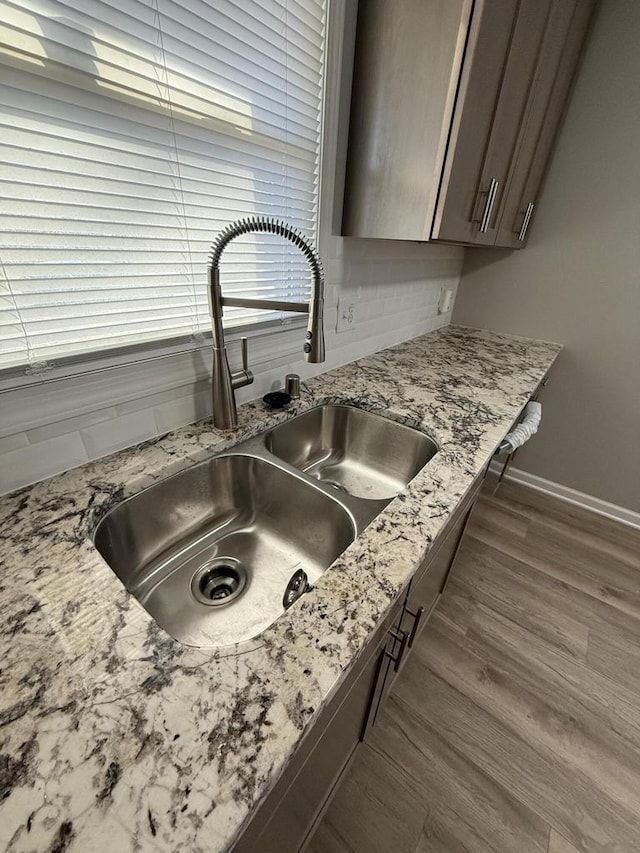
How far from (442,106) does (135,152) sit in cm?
79

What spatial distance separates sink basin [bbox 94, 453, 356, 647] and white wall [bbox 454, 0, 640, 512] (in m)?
1.95

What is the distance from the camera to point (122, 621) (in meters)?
0.47

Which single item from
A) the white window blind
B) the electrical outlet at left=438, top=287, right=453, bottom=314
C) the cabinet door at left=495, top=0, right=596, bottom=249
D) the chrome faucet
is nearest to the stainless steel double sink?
the chrome faucet

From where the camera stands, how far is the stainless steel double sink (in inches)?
28.0

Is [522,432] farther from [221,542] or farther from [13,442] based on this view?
[13,442]

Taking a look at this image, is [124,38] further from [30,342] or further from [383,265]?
[383,265]

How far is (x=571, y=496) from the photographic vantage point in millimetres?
2201

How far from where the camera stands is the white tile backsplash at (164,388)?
67cm

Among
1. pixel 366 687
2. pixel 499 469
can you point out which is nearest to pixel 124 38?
pixel 366 687

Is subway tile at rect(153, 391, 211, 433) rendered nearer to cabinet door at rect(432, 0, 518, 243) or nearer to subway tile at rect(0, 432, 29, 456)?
subway tile at rect(0, 432, 29, 456)

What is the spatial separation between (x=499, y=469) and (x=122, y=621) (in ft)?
7.68

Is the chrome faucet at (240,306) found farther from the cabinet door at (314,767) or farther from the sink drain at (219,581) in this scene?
the cabinet door at (314,767)

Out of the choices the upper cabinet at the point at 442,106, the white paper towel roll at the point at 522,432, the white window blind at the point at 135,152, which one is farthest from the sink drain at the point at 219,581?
the upper cabinet at the point at 442,106

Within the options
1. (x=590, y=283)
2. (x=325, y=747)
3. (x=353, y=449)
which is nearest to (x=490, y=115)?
(x=353, y=449)
